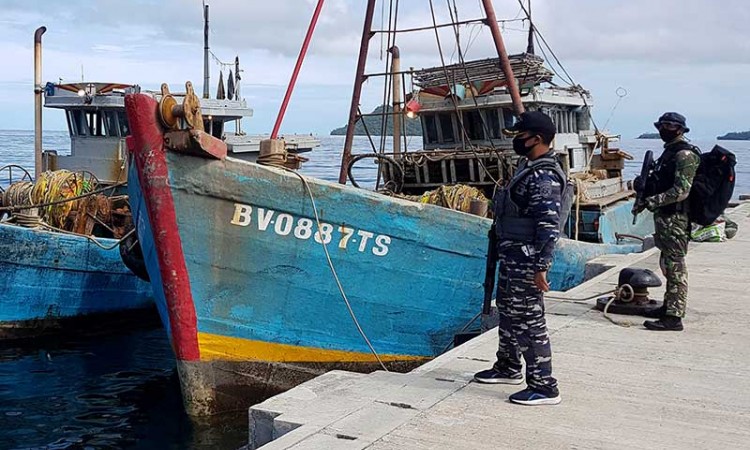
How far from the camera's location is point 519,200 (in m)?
4.83

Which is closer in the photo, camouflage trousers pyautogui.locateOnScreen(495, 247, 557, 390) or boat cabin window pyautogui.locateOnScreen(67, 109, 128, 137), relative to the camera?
camouflage trousers pyautogui.locateOnScreen(495, 247, 557, 390)

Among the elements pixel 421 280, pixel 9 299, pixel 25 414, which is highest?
pixel 421 280

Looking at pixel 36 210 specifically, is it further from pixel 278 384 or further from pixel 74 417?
pixel 278 384

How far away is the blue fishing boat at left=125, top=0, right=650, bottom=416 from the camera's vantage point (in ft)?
22.6

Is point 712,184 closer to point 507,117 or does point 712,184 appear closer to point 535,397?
point 535,397

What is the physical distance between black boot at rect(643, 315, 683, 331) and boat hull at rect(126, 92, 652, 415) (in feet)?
6.41

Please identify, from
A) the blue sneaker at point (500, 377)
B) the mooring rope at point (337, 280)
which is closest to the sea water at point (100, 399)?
the mooring rope at point (337, 280)

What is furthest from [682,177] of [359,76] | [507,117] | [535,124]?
[507,117]

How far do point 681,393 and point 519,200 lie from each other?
5.29ft

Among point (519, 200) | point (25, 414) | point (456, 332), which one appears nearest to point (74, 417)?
point (25, 414)

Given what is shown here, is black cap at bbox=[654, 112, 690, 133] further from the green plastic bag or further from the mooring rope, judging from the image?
the green plastic bag

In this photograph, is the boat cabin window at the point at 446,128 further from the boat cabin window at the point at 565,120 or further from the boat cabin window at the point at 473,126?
the boat cabin window at the point at 565,120

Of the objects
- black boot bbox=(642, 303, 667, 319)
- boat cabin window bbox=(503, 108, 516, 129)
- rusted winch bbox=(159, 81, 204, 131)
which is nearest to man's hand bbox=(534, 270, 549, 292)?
black boot bbox=(642, 303, 667, 319)

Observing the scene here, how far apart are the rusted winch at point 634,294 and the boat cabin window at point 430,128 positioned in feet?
19.8
